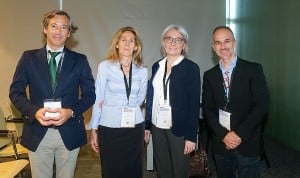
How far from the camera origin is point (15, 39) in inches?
228

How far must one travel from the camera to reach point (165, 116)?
241cm

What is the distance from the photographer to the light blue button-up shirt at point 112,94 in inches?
94.5

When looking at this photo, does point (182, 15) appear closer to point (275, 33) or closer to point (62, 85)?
point (275, 33)

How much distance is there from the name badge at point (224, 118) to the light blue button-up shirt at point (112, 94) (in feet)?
2.08

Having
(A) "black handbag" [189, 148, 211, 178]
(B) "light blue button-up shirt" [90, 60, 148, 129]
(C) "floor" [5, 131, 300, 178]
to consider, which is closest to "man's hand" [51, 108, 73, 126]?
(B) "light blue button-up shirt" [90, 60, 148, 129]

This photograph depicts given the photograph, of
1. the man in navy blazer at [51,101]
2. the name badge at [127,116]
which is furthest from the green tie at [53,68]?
the name badge at [127,116]

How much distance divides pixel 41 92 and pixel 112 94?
0.58 m

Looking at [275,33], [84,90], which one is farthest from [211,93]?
[275,33]

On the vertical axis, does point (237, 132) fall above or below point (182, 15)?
below

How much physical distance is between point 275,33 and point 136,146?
3.99 meters

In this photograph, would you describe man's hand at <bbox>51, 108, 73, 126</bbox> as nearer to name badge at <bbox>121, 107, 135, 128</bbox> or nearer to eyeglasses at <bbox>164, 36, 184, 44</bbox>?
name badge at <bbox>121, 107, 135, 128</bbox>

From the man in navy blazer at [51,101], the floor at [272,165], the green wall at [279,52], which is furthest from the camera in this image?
the green wall at [279,52]

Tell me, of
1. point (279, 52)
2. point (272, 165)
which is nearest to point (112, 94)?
point (272, 165)

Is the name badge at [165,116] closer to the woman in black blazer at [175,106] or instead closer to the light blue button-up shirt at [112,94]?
the woman in black blazer at [175,106]
